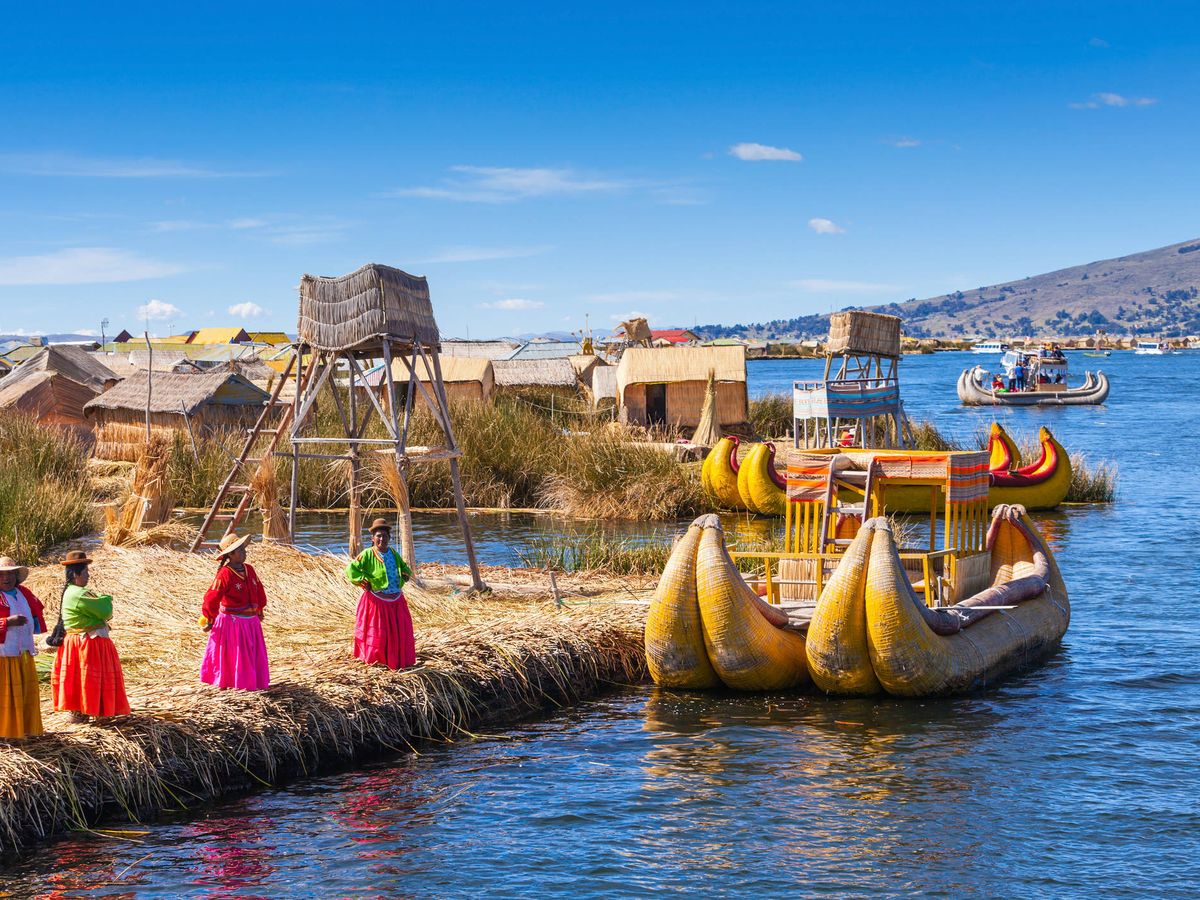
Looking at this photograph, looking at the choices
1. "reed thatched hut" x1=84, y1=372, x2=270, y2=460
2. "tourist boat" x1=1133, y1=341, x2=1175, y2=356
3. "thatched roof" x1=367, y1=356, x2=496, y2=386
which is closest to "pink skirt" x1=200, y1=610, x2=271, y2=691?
"reed thatched hut" x1=84, y1=372, x2=270, y2=460

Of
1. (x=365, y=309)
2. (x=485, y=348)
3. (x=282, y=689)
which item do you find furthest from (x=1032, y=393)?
(x=282, y=689)

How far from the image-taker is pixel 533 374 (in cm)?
4041

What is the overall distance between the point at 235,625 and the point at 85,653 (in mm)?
1110

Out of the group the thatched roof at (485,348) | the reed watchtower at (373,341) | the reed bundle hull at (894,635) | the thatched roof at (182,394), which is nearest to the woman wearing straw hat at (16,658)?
the reed watchtower at (373,341)

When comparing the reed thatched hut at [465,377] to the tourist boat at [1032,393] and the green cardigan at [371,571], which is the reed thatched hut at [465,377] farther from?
Result: the tourist boat at [1032,393]

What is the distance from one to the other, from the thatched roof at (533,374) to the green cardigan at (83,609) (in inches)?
1218

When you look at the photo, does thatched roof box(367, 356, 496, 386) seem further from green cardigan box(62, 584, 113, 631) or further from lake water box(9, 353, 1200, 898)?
green cardigan box(62, 584, 113, 631)

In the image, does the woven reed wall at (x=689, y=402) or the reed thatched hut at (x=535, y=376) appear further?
the reed thatched hut at (x=535, y=376)

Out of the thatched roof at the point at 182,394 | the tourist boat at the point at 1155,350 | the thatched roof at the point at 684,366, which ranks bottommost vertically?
A: the thatched roof at the point at 182,394

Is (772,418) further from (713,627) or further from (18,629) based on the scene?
(18,629)

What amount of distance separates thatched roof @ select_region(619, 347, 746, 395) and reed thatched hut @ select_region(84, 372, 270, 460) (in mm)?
9449

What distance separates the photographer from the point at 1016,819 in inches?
354

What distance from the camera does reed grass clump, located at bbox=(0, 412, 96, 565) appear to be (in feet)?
54.5

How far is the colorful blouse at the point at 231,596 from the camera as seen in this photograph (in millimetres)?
9000
